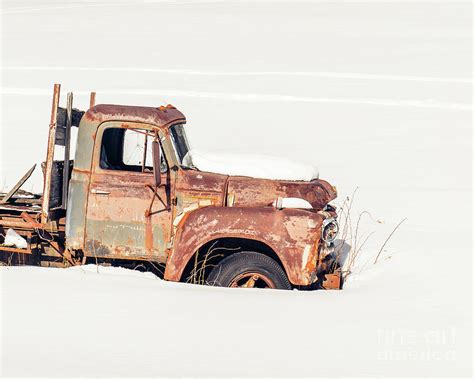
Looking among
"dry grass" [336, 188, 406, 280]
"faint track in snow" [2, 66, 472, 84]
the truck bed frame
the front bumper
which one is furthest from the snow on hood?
"faint track in snow" [2, 66, 472, 84]

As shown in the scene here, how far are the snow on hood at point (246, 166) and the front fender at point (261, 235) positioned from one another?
0.58m

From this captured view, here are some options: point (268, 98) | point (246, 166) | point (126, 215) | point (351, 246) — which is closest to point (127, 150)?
point (126, 215)

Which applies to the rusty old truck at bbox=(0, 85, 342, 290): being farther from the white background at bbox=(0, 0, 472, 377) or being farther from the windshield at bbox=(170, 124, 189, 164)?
the white background at bbox=(0, 0, 472, 377)

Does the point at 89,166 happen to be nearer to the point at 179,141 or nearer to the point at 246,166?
the point at 179,141

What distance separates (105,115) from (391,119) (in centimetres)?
1160

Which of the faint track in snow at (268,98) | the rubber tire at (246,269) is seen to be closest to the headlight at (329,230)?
the rubber tire at (246,269)

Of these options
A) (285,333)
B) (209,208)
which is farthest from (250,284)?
(285,333)

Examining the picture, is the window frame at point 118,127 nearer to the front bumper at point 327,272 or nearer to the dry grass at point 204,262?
the dry grass at point 204,262

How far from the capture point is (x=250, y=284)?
845 centimetres

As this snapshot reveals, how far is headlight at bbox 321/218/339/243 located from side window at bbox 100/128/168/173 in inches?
68.0

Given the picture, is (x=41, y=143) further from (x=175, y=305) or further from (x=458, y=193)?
(x=175, y=305)

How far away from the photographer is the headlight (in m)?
8.54

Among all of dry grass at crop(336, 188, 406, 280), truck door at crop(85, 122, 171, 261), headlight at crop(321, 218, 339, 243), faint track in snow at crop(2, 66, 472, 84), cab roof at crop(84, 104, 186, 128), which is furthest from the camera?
faint track in snow at crop(2, 66, 472, 84)

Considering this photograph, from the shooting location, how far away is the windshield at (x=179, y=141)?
29.0 feet
